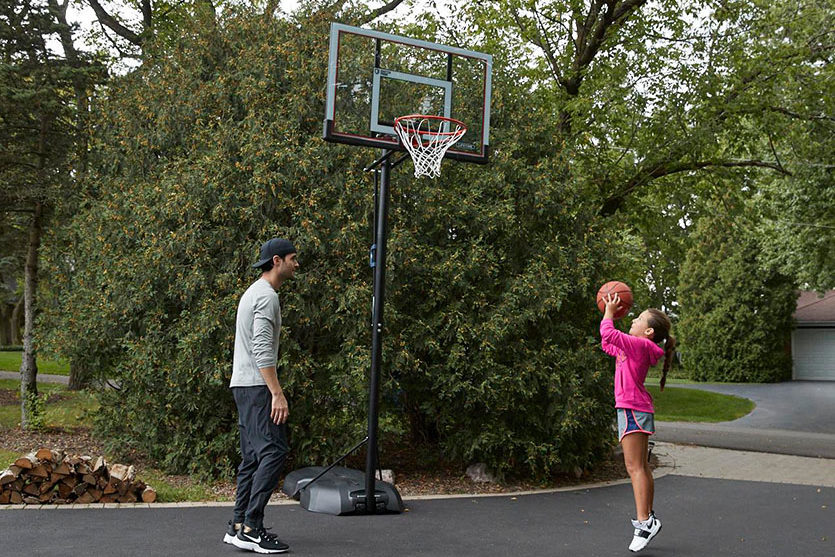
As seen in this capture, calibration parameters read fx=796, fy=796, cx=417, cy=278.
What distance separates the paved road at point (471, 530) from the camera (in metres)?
5.83

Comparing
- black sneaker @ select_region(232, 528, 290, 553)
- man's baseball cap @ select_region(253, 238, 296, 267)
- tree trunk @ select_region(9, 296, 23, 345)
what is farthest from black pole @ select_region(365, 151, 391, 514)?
tree trunk @ select_region(9, 296, 23, 345)

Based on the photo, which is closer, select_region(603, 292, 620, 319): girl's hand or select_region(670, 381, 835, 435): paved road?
select_region(603, 292, 620, 319): girl's hand

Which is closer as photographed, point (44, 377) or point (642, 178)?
point (642, 178)

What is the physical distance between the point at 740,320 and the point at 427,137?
26.1 m

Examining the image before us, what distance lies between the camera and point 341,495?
7062mm

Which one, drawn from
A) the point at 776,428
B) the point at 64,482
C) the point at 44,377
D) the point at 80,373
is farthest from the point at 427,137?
the point at 44,377

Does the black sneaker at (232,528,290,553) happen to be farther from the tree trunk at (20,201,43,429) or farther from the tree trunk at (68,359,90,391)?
the tree trunk at (20,201,43,429)

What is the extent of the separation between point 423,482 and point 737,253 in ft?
86.9

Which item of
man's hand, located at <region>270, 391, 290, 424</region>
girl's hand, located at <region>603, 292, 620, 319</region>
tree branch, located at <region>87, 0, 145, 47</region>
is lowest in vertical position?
man's hand, located at <region>270, 391, 290, 424</region>

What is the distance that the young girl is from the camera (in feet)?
19.3

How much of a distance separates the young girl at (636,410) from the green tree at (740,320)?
25748 millimetres

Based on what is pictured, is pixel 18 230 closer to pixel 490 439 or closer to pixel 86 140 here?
pixel 86 140

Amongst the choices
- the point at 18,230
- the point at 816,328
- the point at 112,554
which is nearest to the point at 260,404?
the point at 112,554

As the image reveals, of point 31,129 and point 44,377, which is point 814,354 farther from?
point 31,129
